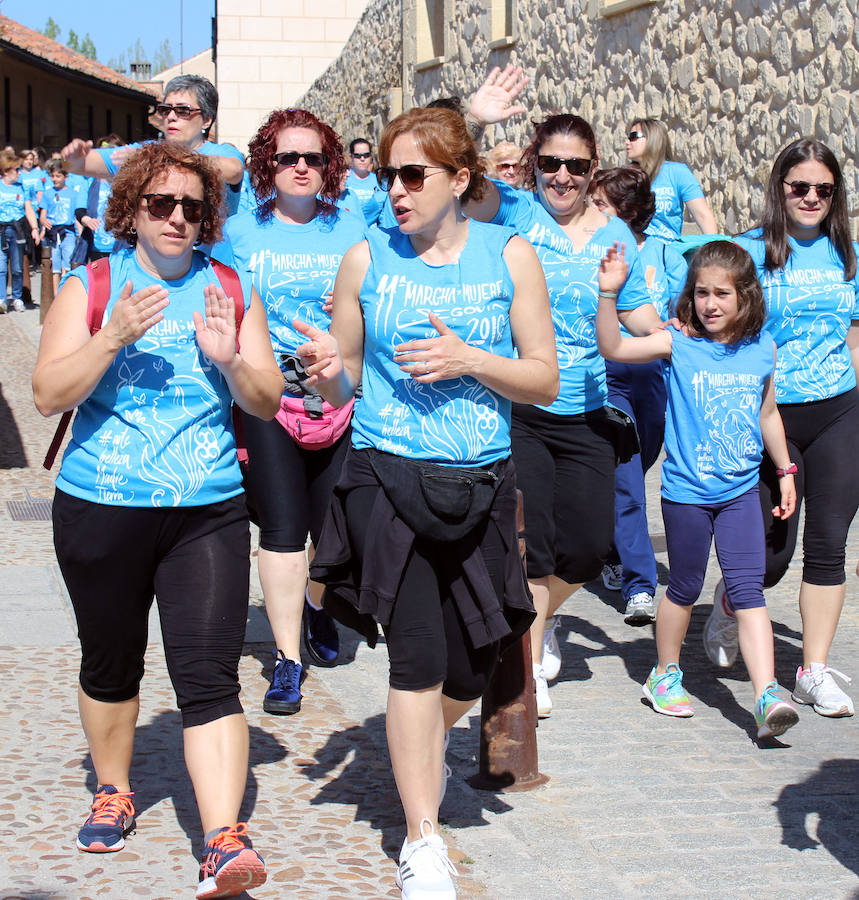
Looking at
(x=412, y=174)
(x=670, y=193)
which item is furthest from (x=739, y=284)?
(x=670, y=193)

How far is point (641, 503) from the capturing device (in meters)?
6.55

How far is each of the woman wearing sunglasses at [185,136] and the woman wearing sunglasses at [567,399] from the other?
104cm

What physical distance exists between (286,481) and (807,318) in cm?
197

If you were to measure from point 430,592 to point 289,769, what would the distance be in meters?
1.04

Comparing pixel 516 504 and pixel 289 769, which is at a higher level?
pixel 516 504

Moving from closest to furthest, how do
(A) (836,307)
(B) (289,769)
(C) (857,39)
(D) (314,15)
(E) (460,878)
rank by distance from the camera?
1. (E) (460,878)
2. (B) (289,769)
3. (A) (836,307)
4. (C) (857,39)
5. (D) (314,15)

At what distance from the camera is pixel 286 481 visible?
17.2 feet

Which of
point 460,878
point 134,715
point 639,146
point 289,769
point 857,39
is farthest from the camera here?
point 857,39

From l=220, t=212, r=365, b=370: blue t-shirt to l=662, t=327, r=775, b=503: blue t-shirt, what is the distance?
4.29 feet

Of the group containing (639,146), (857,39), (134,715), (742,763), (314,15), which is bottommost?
(742,763)

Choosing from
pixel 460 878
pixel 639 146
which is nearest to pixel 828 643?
pixel 460 878

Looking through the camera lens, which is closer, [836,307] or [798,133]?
[836,307]

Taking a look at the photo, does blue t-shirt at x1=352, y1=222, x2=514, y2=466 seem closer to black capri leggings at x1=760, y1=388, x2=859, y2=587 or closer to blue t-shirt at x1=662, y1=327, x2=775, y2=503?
blue t-shirt at x1=662, y1=327, x2=775, y2=503

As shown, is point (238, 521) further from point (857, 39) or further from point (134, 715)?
point (857, 39)
